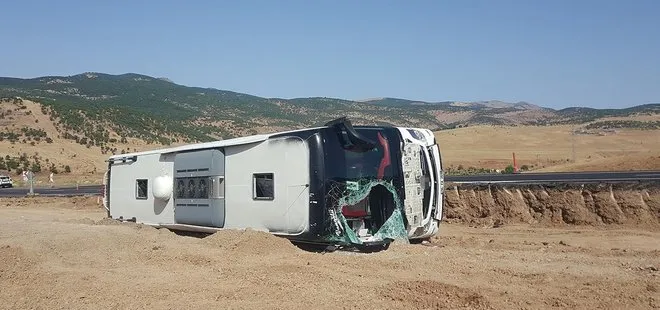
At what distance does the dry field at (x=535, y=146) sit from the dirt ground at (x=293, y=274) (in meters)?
42.6

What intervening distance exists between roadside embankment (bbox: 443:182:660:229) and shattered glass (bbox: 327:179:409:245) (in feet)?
24.1

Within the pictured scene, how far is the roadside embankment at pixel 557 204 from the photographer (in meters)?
16.0

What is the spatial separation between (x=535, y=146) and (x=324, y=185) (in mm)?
68405

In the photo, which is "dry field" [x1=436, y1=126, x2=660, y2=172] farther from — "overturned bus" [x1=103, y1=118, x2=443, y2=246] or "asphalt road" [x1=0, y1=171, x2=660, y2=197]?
"overturned bus" [x1=103, y1=118, x2=443, y2=246]

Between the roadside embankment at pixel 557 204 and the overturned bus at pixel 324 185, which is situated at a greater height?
the overturned bus at pixel 324 185

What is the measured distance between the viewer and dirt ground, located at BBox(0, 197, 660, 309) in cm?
741

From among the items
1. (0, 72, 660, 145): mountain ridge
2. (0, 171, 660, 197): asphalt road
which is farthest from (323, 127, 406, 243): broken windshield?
(0, 72, 660, 145): mountain ridge

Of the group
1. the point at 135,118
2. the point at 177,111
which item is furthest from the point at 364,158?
the point at 177,111

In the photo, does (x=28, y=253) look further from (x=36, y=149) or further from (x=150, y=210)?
(x=36, y=149)

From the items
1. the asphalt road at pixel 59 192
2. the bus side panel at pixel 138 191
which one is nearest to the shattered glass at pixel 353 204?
the bus side panel at pixel 138 191

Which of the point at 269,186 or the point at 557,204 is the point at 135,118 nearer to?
the point at 557,204

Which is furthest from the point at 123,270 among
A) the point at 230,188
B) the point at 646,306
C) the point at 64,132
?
the point at 64,132

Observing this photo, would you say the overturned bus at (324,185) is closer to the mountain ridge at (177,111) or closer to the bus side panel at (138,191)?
the bus side panel at (138,191)

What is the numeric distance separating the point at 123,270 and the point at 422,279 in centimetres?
404
